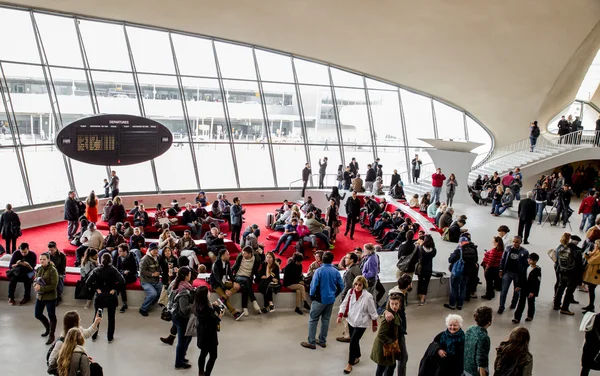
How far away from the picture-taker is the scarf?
5105 mm

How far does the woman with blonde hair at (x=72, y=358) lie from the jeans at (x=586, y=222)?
13536 millimetres

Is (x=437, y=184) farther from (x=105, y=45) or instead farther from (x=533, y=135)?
(x=105, y=45)

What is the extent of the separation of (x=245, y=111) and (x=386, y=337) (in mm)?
16229

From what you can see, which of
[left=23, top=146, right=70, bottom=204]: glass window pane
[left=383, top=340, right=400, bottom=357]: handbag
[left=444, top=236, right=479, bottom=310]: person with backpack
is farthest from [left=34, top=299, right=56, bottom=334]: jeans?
[left=23, top=146, right=70, bottom=204]: glass window pane

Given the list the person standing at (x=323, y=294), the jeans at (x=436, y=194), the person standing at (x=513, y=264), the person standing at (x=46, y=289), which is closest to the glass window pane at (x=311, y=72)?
the jeans at (x=436, y=194)

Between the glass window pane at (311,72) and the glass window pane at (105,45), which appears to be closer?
the glass window pane at (105,45)

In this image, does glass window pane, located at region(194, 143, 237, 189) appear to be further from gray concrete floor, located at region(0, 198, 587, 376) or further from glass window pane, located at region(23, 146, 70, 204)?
gray concrete floor, located at region(0, 198, 587, 376)

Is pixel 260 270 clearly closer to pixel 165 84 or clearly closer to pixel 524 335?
pixel 524 335

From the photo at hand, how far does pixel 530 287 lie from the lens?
26.9 ft

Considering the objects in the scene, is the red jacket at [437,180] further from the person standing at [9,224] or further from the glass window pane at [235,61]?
the person standing at [9,224]

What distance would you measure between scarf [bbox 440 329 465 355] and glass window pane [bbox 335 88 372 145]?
17613mm

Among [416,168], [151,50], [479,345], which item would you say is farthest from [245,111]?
[479,345]

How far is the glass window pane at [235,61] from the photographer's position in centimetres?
2017

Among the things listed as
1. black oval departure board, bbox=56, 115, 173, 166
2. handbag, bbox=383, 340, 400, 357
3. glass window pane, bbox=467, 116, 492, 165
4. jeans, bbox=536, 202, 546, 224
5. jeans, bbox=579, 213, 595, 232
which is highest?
black oval departure board, bbox=56, 115, 173, 166
